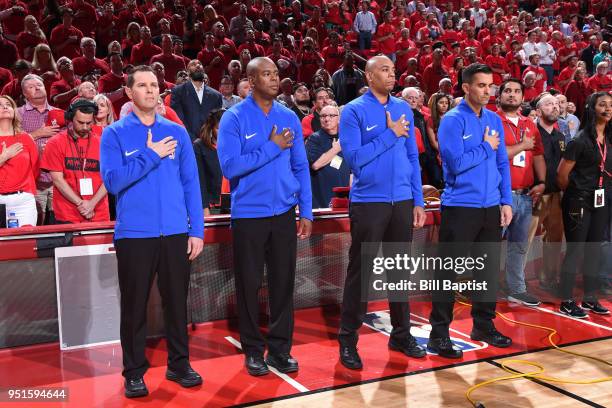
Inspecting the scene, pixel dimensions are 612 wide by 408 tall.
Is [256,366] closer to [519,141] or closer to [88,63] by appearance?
[519,141]

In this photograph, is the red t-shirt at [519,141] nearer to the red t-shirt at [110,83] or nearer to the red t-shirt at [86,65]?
the red t-shirt at [110,83]

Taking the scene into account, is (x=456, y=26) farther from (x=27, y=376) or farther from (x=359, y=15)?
(x=27, y=376)

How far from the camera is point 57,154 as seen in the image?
4988 millimetres

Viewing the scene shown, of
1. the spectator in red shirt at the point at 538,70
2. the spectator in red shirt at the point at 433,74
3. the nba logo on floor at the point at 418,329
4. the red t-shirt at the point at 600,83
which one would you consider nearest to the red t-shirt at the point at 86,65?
the spectator in red shirt at the point at 433,74

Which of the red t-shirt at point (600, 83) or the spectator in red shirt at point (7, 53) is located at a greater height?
the spectator in red shirt at point (7, 53)

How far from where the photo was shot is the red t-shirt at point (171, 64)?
9969mm

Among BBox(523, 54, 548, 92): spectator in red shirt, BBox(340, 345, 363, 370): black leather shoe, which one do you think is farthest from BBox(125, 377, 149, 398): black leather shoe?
BBox(523, 54, 548, 92): spectator in red shirt

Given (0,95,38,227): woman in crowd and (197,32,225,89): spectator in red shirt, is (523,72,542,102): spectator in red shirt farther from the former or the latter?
(0,95,38,227): woman in crowd

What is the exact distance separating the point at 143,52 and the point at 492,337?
755 cm

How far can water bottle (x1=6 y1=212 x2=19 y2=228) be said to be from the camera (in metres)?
4.98

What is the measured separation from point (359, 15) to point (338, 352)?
11581 mm

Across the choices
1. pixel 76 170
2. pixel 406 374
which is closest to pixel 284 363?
pixel 406 374

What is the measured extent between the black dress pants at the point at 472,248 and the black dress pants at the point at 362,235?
364 millimetres

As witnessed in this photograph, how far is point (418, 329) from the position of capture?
496cm
